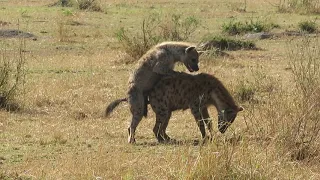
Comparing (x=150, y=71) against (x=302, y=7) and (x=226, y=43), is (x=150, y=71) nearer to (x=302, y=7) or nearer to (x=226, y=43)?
(x=226, y=43)

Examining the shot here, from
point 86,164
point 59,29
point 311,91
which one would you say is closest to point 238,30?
point 59,29

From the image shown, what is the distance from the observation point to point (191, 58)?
35.8 feet

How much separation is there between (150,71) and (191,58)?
0.78 metres

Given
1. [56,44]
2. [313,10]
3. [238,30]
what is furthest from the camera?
[313,10]

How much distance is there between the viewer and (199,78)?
1018 centimetres

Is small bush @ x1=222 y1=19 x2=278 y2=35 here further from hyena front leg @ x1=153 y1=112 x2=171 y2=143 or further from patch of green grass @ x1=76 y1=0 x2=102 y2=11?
hyena front leg @ x1=153 y1=112 x2=171 y2=143

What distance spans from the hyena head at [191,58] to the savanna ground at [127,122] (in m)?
0.81

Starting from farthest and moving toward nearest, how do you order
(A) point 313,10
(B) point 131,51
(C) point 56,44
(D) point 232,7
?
(D) point 232,7 → (A) point 313,10 → (C) point 56,44 → (B) point 131,51

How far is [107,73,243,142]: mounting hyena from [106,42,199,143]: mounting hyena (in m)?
0.14

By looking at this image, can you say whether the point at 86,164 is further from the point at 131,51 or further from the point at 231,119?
the point at 131,51

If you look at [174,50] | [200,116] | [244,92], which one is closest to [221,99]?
[200,116]

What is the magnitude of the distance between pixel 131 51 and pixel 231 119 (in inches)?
307

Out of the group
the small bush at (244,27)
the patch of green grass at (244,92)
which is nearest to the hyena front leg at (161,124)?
the patch of green grass at (244,92)

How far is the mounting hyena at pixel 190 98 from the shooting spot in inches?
396
